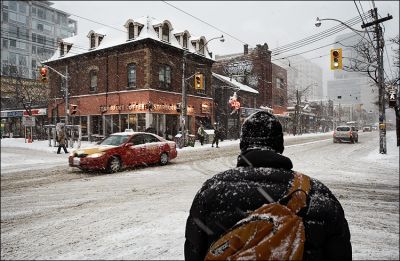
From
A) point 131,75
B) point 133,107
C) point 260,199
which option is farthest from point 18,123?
point 260,199

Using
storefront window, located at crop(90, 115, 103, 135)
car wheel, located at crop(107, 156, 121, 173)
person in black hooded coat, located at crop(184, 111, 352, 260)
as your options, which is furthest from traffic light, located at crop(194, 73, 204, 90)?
car wheel, located at crop(107, 156, 121, 173)

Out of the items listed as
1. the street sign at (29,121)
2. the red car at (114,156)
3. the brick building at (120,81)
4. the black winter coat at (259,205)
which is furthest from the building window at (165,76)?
the red car at (114,156)

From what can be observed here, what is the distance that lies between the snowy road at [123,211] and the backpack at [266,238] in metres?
1.83

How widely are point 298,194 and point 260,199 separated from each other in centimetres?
21

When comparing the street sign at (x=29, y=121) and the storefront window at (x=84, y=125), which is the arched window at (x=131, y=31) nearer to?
the storefront window at (x=84, y=125)

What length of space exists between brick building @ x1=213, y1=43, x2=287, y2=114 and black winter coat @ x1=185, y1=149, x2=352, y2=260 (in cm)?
316

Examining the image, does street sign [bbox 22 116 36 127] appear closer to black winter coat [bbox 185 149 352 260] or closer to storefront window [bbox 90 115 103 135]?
storefront window [bbox 90 115 103 135]

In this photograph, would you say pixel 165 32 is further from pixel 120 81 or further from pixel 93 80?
pixel 93 80

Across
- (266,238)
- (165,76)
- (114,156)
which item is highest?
(165,76)

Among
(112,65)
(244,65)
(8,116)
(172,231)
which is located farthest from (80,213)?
(244,65)

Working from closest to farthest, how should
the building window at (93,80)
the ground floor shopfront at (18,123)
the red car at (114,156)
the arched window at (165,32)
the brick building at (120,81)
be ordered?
the ground floor shopfront at (18,123), the brick building at (120,81), the building window at (93,80), the arched window at (165,32), the red car at (114,156)

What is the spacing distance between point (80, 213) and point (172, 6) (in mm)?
4416

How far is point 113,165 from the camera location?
10938 millimetres

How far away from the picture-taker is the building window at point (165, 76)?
4.96 metres
